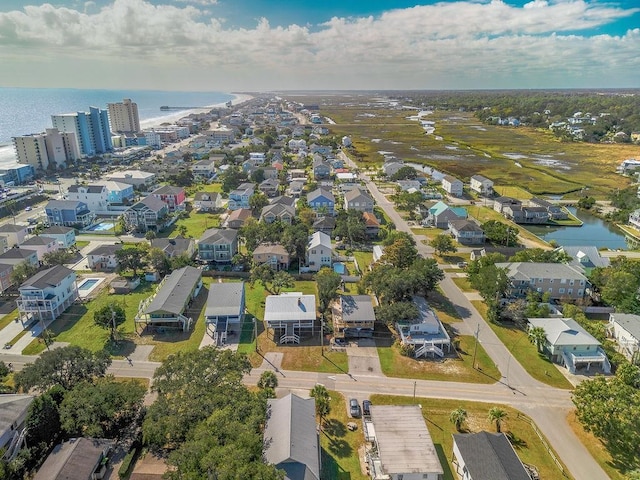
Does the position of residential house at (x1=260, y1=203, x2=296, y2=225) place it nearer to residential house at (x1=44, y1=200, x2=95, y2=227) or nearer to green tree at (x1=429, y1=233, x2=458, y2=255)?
green tree at (x1=429, y1=233, x2=458, y2=255)

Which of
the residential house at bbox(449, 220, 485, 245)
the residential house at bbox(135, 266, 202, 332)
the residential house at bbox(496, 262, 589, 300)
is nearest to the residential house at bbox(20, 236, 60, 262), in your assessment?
the residential house at bbox(135, 266, 202, 332)

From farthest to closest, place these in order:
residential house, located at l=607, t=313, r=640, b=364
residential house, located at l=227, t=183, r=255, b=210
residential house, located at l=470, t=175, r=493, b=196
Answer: residential house, located at l=470, t=175, r=493, b=196, residential house, located at l=227, t=183, r=255, b=210, residential house, located at l=607, t=313, r=640, b=364

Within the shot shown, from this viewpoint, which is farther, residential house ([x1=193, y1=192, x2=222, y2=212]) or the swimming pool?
residential house ([x1=193, y1=192, x2=222, y2=212])

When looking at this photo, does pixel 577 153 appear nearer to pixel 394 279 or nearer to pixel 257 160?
pixel 257 160

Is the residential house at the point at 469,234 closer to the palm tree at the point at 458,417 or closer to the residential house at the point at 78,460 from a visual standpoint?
the palm tree at the point at 458,417

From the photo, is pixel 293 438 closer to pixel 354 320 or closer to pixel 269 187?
pixel 354 320

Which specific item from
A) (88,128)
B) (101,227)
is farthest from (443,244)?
(88,128)

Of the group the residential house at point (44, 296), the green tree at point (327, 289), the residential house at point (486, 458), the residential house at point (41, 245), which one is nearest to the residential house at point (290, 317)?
the green tree at point (327, 289)

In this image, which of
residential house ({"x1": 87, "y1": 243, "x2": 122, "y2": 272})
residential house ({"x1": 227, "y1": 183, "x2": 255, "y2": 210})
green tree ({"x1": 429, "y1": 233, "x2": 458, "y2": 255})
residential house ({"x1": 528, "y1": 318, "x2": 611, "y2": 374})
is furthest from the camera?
residential house ({"x1": 227, "y1": 183, "x2": 255, "y2": 210})
